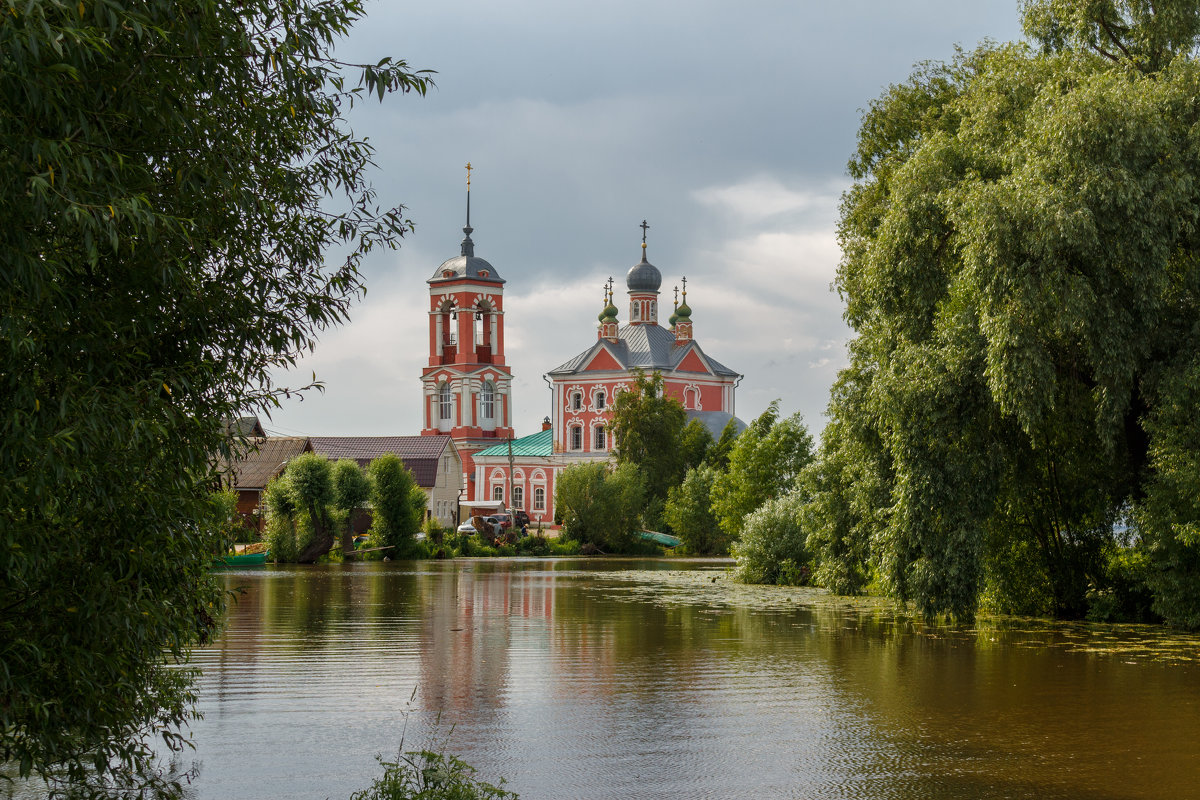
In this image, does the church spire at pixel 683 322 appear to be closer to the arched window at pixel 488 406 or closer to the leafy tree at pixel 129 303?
the arched window at pixel 488 406

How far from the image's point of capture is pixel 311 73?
801 centimetres

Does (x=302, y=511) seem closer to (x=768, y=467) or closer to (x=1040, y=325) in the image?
(x=768, y=467)

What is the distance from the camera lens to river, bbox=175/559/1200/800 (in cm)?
966

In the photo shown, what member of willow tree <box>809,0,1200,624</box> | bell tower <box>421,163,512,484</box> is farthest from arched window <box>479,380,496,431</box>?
willow tree <box>809,0,1200,624</box>

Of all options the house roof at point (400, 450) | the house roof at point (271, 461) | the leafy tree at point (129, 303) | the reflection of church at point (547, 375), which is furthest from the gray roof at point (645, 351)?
the leafy tree at point (129, 303)

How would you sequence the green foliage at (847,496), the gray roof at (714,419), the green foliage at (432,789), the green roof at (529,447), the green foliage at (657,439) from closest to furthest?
1. the green foliage at (432,789)
2. the green foliage at (847,496)
3. the green foliage at (657,439)
4. the gray roof at (714,419)
5. the green roof at (529,447)

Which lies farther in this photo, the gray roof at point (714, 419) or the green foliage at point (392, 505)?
the gray roof at point (714, 419)

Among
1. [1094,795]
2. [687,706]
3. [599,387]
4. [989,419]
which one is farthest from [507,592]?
[599,387]

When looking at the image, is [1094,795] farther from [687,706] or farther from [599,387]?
[599,387]

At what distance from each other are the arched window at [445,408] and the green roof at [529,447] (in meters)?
4.02

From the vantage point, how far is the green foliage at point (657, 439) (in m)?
75.5

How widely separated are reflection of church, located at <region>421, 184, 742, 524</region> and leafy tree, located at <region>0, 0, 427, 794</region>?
74.9 metres

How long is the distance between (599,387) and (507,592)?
5674 centimetres

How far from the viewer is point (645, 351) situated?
9025 centimetres
